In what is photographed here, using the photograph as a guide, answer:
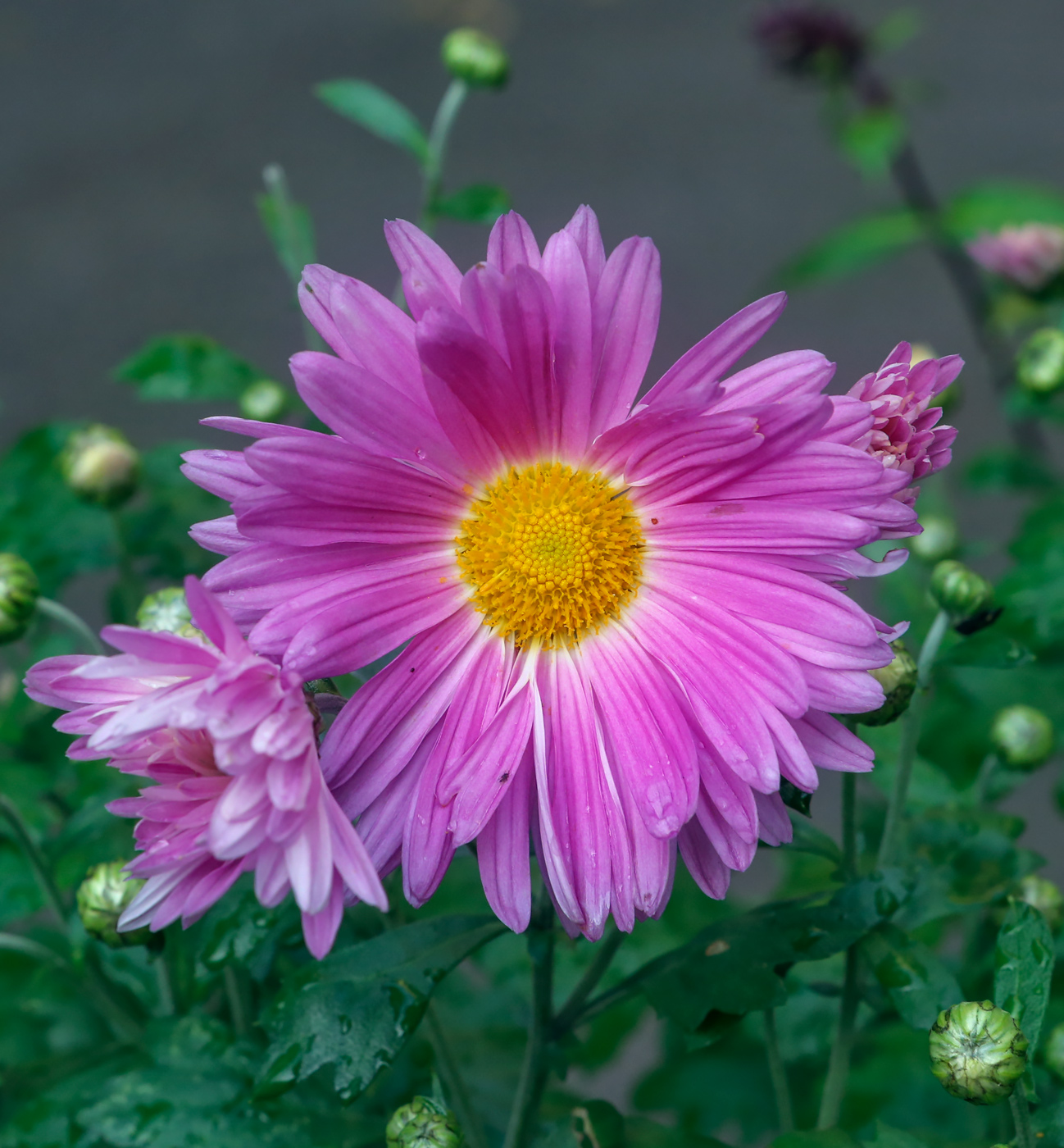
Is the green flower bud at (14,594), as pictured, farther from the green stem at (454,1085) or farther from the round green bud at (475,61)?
the round green bud at (475,61)

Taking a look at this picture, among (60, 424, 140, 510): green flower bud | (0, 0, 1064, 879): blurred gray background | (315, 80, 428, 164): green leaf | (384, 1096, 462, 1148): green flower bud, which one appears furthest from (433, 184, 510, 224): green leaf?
(0, 0, 1064, 879): blurred gray background

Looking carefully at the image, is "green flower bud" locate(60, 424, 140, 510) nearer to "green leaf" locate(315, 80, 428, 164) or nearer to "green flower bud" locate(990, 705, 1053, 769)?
"green leaf" locate(315, 80, 428, 164)

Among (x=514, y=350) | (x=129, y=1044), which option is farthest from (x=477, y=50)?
(x=129, y=1044)

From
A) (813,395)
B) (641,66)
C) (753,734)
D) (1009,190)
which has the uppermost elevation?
(641,66)

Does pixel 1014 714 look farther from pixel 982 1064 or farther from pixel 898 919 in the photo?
pixel 982 1064

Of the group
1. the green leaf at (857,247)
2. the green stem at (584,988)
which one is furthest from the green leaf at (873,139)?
the green stem at (584,988)

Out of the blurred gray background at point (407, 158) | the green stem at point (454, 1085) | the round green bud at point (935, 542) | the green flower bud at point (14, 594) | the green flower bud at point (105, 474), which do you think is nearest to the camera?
the green stem at point (454, 1085)

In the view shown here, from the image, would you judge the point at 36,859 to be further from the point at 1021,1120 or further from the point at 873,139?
the point at 873,139
